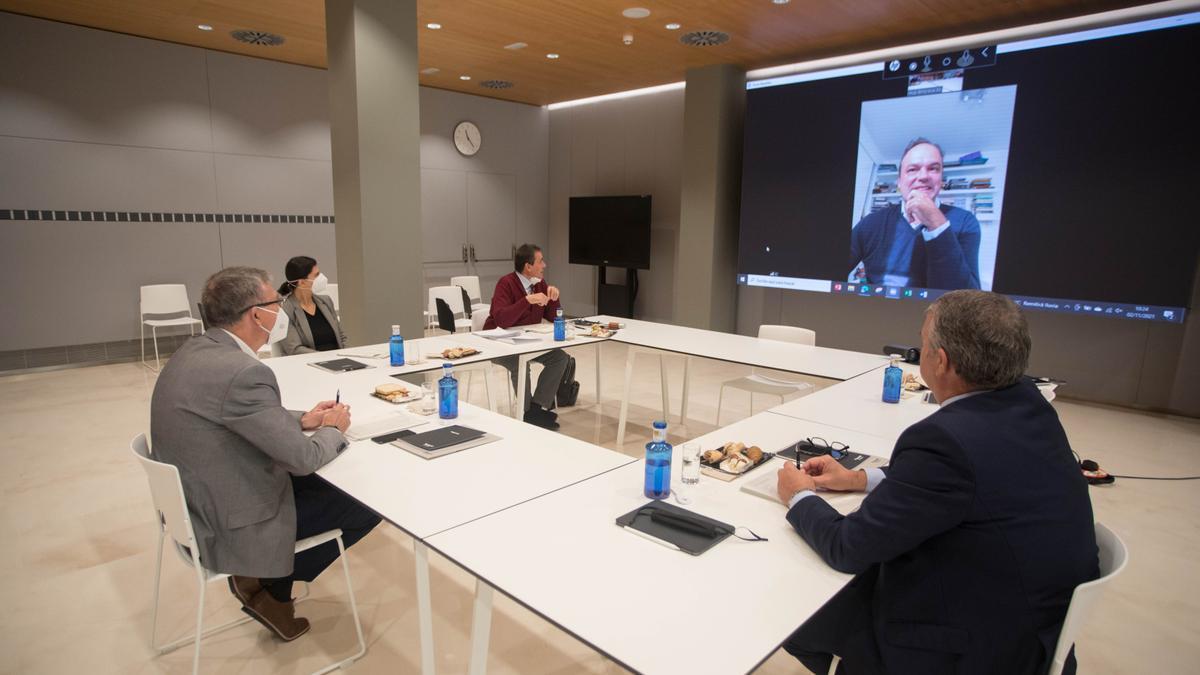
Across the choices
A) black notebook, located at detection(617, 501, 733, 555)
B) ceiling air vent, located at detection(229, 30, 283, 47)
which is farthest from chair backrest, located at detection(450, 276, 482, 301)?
black notebook, located at detection(617, 501, 733, 555)

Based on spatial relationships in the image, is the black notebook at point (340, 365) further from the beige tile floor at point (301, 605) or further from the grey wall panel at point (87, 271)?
the grey wall panel at point (87, 271)

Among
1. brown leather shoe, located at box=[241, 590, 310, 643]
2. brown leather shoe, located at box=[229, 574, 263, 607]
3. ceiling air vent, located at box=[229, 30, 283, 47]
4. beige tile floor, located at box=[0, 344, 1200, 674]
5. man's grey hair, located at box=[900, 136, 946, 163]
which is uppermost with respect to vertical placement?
ceiling air vent, located at box=[229, 30, 283, 47]

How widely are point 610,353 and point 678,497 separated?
220 inches

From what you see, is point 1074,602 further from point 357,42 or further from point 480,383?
point 480,383

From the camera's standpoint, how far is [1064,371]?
5547 millimetres

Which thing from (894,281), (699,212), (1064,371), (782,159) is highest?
(782,159)

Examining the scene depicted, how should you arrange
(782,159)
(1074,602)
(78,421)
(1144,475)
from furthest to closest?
1. (782,159)
2. (78,421)
3. (1144,475)
4. (1074,602)

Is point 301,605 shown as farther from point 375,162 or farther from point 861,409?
point 375,162

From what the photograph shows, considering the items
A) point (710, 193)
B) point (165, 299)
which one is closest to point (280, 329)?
point (165, 299)

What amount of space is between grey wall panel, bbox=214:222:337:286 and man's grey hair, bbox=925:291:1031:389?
6.80m

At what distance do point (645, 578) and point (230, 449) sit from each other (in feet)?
4.17

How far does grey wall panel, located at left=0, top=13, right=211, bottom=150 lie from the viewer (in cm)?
558

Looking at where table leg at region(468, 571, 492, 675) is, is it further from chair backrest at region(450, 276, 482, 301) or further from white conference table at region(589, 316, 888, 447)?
chair backrest at region(450, 276, 482, 301)

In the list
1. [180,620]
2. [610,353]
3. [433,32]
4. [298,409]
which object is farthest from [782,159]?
[180,620]
